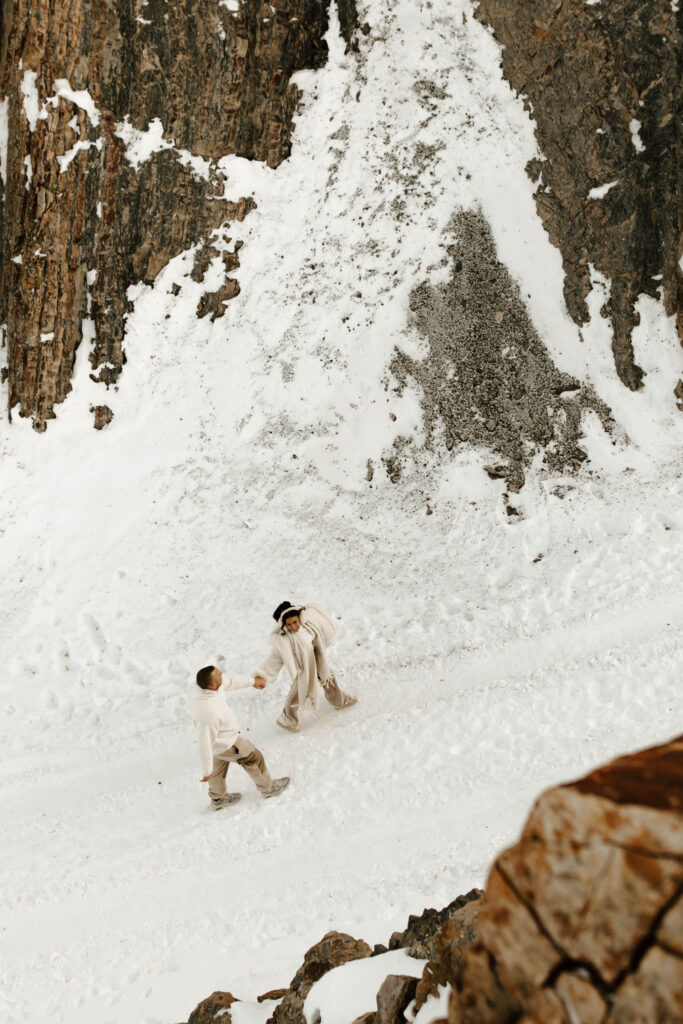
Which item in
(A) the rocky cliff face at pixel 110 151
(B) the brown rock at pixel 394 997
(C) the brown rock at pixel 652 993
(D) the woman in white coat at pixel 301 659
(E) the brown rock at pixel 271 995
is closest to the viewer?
(C) the brown rock at pixel 652 993

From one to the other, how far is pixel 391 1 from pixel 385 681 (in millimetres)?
15378

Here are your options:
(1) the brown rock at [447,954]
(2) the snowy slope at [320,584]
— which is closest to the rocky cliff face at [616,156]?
(2) the snowy slope at [320,584]

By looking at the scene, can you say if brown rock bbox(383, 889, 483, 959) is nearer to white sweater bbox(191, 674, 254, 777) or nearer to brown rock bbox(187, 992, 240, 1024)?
brown rock bbox(187, 992, 240, 1024)

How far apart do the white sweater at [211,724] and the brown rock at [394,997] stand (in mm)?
3493

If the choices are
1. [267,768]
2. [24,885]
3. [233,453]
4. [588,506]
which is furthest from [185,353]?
[24,885]

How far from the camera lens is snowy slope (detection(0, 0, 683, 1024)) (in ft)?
20.9

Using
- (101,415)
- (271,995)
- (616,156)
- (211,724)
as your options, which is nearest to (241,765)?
(211,724)

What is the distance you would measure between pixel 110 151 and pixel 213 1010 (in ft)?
48.4

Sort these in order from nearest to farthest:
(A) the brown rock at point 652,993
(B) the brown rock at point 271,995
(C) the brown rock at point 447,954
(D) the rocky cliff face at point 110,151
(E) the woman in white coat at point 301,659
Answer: (A) the brown rock at point 652,993
(C) the brown rock at point 447,954
(B) the brown rock at point 271,995
(E) the woman in white coat at point 301,659
(D) the rocky cliff face at point 110,151

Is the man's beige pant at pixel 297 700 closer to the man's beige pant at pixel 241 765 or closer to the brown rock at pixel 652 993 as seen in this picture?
the man's beige pant at pixel 241 765

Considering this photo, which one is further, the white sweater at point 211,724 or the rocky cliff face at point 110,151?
the rocky cliff face at point 110,151

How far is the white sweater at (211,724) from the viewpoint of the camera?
22.9 feet

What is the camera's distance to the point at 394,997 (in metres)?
3.73

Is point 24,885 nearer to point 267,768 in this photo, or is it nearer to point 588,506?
point 267,768
